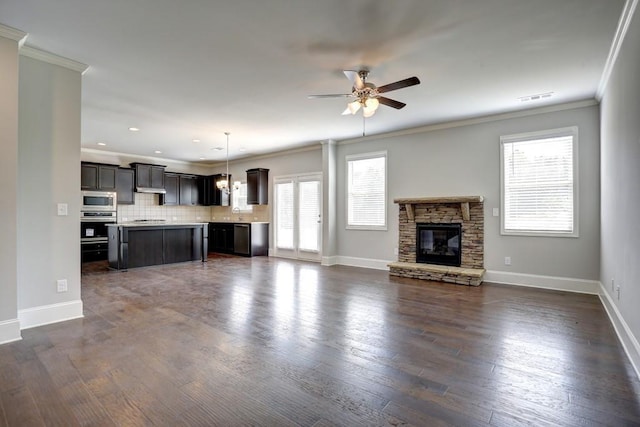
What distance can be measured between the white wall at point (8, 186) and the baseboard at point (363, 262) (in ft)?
17.6

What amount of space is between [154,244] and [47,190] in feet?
12.2

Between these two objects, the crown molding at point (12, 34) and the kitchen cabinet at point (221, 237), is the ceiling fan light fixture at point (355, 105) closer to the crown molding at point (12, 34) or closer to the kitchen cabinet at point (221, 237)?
the crown molding at point (12, 34)

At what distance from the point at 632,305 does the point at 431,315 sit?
65.7 inches

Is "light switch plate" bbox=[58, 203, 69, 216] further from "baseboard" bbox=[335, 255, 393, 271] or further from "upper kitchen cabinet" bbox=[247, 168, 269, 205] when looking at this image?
"upper kitchen cabinet" bbox=[247, 168, 269, 205]

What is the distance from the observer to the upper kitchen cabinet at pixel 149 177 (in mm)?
8594

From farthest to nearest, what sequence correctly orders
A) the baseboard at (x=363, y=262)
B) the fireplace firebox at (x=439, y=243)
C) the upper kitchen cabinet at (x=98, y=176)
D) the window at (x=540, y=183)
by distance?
the upper kitchen cabinet at (x=98, y=176) < the baseboard at (x=363, y=262) < the fireplace firebox at (x=439, y=243) < the window at (x=540, y=183)

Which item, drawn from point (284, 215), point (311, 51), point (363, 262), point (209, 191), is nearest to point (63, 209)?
point (311, 51)

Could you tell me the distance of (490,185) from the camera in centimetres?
540

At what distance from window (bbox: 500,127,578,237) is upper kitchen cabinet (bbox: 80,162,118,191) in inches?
340

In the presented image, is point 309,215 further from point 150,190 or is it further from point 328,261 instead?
point 150,190

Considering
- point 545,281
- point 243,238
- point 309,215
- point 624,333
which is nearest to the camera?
point 624,333

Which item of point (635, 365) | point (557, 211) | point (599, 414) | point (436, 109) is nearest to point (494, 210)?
point (557, 211)

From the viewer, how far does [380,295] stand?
14.8 feet

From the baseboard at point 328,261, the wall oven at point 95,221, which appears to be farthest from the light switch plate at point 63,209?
the baseboard at point 328,261
